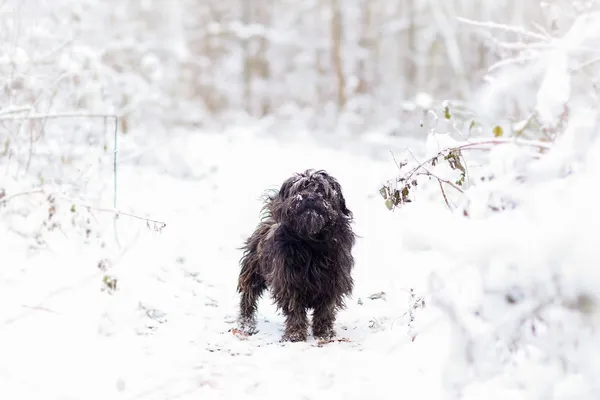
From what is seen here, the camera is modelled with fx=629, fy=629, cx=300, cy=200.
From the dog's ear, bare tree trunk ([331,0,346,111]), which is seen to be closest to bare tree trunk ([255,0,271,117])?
bare tree trunk ([331,0,346,111])

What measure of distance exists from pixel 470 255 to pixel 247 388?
192 cm

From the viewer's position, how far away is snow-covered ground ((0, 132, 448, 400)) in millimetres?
4078

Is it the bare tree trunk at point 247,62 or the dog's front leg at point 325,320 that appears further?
the bare tree trunk at point 247,62

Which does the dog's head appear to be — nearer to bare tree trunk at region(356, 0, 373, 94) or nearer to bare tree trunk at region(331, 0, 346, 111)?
bare tree trunk at region(331, 0, 346, 111)

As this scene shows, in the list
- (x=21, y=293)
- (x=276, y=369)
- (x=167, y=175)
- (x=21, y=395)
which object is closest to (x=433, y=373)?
(x=276, y=369)

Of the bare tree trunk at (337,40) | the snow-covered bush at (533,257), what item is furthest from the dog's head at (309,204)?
the bare tree trunk at (337,40)

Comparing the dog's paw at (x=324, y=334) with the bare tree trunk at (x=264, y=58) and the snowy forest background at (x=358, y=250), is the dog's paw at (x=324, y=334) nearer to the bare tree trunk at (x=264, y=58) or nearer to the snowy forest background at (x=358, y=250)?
the snowy forest background at (x=358, y=250)

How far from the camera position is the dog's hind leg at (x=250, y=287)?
5.97 meters

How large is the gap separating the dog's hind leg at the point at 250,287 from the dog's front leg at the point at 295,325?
0.56 m

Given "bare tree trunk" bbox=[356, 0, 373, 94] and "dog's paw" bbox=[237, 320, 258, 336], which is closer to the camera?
"dog's paw" bbox=[237, 320, 258, 336]

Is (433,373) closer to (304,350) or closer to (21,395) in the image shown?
(304,350)

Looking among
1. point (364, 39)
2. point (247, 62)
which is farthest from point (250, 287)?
point (247, 62)

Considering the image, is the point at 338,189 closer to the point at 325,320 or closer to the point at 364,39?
the point at 325,320

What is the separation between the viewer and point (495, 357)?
3.23m
